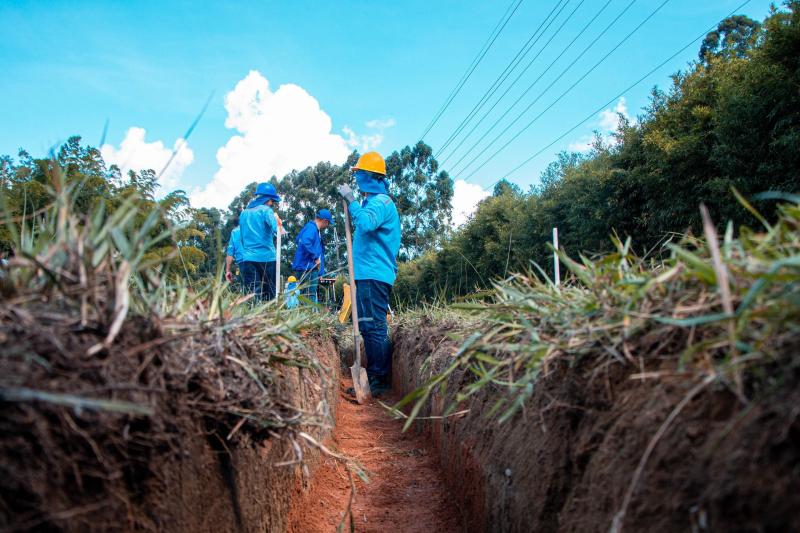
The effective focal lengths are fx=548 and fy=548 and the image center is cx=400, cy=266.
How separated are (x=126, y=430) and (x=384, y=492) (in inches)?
93.4

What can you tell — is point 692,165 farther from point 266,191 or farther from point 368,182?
point 266,191

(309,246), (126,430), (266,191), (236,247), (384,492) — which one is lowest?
(384,492)

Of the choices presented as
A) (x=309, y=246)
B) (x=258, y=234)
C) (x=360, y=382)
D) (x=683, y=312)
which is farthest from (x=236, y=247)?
(x=683, y=312)

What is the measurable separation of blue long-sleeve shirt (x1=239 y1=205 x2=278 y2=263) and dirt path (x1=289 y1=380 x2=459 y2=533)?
2875mm

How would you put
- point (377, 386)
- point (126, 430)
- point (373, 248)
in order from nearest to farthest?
point (126, 430), point (373, 248), point (377, 386)

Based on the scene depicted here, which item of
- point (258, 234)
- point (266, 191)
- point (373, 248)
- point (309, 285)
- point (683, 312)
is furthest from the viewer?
point (266, 191)

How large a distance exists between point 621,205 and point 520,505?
786cm

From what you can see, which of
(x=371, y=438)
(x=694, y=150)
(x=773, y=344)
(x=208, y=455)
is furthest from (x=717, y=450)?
(x=694, y=150)

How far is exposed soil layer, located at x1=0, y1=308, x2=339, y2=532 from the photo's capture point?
2.90 ft

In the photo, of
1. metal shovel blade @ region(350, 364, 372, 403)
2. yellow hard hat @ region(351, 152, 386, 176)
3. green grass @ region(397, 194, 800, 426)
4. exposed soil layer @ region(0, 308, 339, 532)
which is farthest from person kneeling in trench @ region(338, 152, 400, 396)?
exposed soil layer @ region(0, 308, 339, 532)

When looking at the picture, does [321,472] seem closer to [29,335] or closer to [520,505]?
[520,505]

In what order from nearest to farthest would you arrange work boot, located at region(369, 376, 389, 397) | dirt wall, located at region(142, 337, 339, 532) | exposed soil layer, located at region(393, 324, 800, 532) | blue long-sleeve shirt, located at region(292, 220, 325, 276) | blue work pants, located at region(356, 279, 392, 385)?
exposed soil layer, located at region(393, 324, 800, 532) → dirt wall, located at region(142, 337, 339, 532) → blue work pants, located at region(356, 279, 392, 385) → work boot, located at region(369, 376, 389, 397) → blue long-sleeve shirt, located at region(292, 220, 325, 276)

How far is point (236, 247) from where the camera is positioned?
6.92 meters

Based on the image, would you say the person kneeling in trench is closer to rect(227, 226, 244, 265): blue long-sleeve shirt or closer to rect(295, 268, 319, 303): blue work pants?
rect(295, 268, 319, 303): blue work pants
